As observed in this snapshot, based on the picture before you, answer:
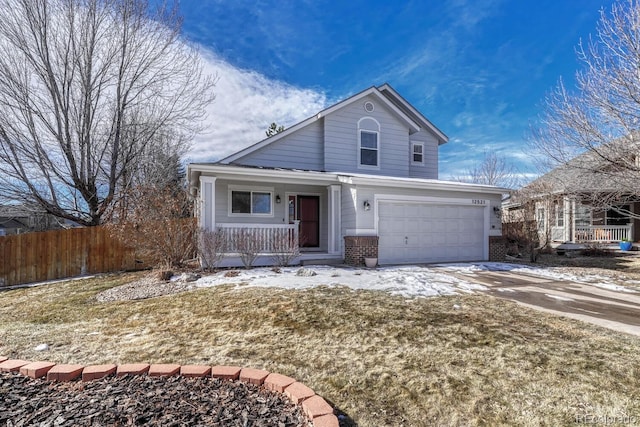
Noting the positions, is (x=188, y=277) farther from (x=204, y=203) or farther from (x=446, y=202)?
(x=446, y=202)

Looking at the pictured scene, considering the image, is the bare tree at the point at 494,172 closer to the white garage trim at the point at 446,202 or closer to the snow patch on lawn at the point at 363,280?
the white garage trim at the point at 446,202

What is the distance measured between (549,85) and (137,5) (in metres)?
14.4

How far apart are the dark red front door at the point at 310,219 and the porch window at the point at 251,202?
4.46 feet

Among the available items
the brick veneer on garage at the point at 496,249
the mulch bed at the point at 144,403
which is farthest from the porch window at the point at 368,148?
the mulch bed at the point at 144,403

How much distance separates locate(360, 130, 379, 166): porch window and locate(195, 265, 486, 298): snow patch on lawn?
6.13m

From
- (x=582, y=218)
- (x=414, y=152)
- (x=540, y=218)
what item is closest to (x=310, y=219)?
(x=414, y=152)

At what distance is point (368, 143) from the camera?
13945mm

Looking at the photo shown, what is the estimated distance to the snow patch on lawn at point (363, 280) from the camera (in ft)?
22.6

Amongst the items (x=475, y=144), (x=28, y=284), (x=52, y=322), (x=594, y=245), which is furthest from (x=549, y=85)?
(x=475, y=144)

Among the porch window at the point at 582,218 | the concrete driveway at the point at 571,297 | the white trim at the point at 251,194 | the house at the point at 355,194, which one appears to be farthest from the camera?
the porch window at the point at 582,218

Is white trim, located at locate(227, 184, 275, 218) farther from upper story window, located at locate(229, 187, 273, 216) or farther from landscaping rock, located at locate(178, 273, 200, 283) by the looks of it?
landscaping rock, located at locate(178, 273, 200, 283)

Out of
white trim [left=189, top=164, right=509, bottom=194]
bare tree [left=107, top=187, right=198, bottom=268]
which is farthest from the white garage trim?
bare tree [left=107, top=187, right=198, bottom=268]

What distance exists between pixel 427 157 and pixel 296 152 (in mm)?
6678

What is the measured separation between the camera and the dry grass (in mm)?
2707
